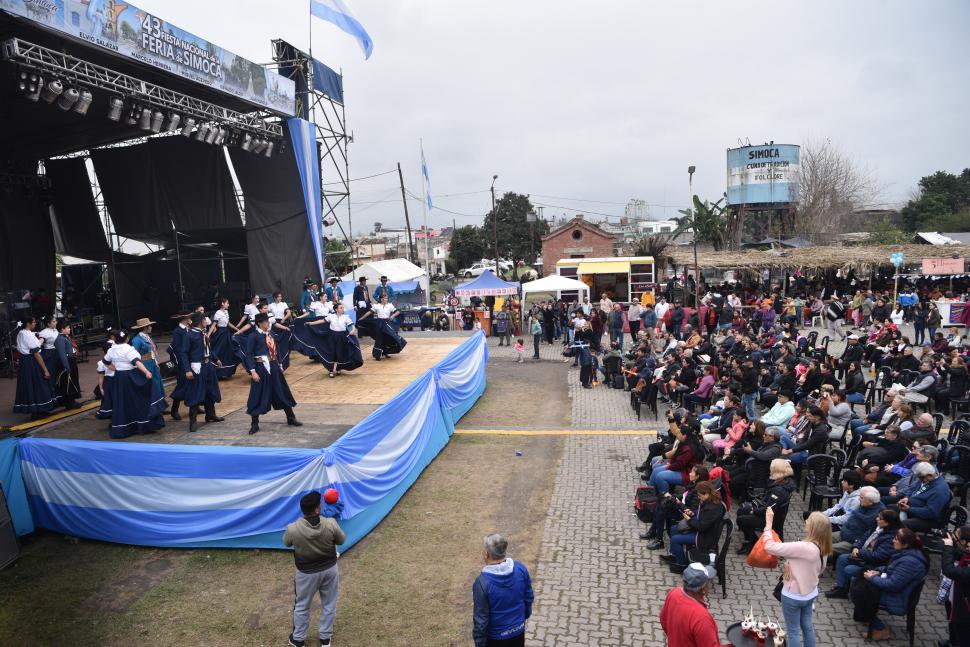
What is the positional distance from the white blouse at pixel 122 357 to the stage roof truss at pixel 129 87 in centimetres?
480

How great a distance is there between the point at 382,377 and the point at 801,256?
802 inches

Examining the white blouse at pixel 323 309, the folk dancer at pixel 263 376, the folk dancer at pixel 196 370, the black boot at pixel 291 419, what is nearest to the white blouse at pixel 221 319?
the white blouse at pixel 323 309

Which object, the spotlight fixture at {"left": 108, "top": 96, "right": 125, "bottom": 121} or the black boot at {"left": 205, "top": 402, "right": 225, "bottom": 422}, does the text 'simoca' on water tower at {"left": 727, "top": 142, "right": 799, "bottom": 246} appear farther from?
the black boot at {"left": 205, "top": 402, "right": 225, "bottom": 422}

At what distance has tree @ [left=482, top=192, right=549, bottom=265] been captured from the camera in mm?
53750

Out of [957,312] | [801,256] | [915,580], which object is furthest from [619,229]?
[915,580]

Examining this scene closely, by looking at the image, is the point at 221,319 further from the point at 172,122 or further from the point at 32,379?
the point at 172,122

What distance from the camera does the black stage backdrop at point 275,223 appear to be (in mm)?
16281

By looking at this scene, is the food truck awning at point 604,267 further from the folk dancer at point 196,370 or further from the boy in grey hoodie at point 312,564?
the boy in grey hoodie at point 312,564

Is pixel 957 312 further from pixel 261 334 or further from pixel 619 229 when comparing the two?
pixel 619 229

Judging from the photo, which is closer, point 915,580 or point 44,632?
point 915,580

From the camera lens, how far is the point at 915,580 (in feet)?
15.8

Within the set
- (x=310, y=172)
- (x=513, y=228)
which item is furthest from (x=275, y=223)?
(x=513, y=228)

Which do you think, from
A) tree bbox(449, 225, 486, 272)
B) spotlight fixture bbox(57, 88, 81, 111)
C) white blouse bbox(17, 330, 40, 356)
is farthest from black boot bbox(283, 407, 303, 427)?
tree bbox(449, 225, 486, 272)

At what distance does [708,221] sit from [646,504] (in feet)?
109
